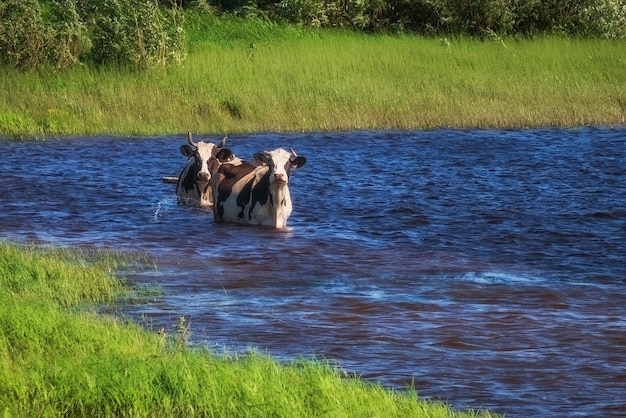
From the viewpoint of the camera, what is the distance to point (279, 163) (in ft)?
45.3

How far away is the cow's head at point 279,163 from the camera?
45.0 feet

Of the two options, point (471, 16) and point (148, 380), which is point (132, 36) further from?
point (148, 380)

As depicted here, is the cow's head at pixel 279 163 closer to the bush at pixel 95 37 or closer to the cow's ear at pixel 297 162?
the cow's ear at pixel 297 162

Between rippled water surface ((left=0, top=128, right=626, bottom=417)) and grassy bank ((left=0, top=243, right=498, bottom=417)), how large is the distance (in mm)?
651

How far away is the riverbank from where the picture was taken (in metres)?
23.0

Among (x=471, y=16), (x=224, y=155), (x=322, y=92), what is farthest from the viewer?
(x=471, y=16)

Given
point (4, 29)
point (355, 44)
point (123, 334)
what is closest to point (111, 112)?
point (4, 29)

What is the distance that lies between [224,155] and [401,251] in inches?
134

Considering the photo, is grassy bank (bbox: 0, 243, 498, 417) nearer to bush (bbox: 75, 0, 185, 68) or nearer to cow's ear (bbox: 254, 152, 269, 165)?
cow's ear (bbox: 254, 152, 269, 165)

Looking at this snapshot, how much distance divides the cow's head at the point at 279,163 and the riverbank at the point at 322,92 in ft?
29.6

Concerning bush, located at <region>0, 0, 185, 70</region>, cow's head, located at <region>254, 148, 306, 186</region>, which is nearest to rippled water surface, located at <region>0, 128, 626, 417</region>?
cow's head, located at <region>254, 148, 306, 186</region>

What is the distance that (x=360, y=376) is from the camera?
24.1 ft

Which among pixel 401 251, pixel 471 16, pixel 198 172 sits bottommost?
pixel 401 251

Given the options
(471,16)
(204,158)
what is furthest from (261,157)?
(471,16)
